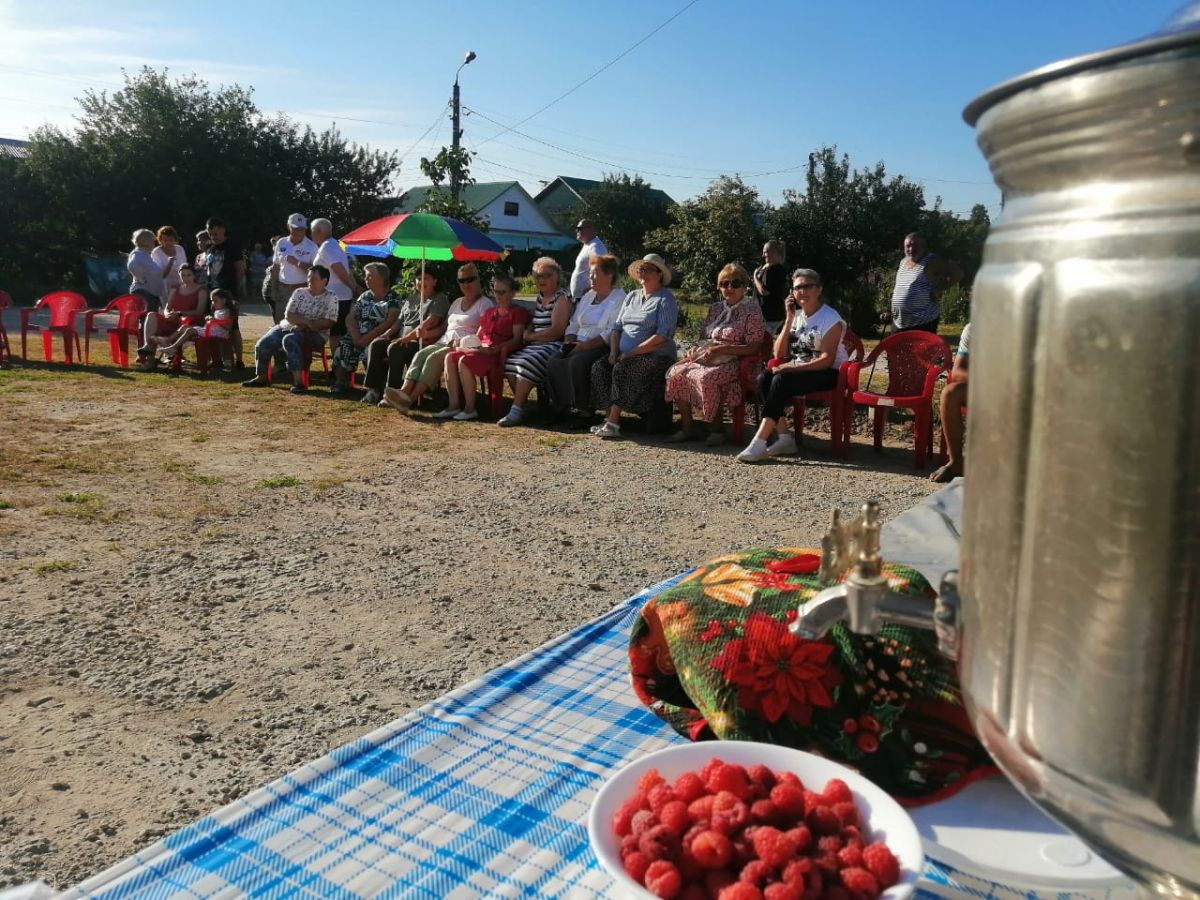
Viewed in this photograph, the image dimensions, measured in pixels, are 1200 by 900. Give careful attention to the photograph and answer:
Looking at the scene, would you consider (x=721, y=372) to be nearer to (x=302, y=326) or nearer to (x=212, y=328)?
(x=302, y=326)

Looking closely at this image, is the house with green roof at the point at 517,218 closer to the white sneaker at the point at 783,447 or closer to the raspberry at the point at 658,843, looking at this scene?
the white sneaker at the point at 783,447

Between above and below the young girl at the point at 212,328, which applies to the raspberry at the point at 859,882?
below

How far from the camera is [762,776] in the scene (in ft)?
4.33

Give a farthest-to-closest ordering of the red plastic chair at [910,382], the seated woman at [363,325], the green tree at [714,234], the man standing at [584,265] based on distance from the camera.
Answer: the green tree at [714,234], the seated woman at [363,325], the man standing at [584,265], the red plastic chair at [910,382]

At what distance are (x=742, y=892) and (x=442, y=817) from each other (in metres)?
0.64


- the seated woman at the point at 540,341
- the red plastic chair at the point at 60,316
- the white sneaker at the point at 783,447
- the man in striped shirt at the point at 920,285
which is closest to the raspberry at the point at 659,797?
the white sneaker at the point at 783,447

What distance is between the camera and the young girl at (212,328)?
425 inches

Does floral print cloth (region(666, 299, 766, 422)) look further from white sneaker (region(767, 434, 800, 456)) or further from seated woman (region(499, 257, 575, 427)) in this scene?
seated woman (region(499, 257, 575, 427))

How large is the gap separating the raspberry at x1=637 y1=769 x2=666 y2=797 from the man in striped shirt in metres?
7.45

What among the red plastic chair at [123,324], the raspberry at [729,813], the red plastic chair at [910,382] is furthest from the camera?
the red plastic chair at [123,324]

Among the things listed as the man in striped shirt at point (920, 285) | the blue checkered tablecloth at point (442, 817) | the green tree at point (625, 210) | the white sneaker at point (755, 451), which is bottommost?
the blue checkered tablecloth at point (442, 817)

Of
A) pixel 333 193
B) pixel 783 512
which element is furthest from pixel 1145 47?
pixel 333 193

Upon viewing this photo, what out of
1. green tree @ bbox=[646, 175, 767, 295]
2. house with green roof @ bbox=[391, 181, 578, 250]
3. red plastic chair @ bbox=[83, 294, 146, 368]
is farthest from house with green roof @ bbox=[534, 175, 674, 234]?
red plastic chair @ bbox=[83, 294, 146, 368]

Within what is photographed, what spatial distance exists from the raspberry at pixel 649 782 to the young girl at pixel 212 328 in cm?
1060
